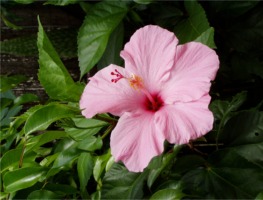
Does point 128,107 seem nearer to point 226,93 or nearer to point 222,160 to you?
point 222,160

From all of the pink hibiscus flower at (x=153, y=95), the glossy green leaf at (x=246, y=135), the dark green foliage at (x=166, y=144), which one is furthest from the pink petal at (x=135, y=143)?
the glossy green leaf at (x=246, y=135)

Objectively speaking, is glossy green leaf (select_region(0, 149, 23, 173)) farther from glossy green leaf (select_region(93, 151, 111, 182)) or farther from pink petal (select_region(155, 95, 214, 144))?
pink petal (select_region(155, 95, 214, 144))

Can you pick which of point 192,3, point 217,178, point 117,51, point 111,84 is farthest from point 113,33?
point 217,178

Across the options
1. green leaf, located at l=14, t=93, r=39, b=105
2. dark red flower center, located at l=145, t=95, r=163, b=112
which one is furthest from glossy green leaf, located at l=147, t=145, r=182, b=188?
green leaf, located at l=14, t=93, r=39, b=105

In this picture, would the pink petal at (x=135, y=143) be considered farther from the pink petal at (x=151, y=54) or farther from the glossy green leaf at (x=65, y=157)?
the glossy green leaf at (x=65, y=157)

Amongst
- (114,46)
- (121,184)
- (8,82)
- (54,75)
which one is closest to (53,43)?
(8,82)

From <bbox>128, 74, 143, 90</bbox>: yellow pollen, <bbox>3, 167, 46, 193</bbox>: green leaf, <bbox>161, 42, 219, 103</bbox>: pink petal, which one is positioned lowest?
<bbox>3, 167, 46, 193</bbox>: green leaf
